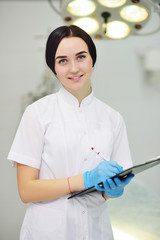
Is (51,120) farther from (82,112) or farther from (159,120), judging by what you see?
(159,120)

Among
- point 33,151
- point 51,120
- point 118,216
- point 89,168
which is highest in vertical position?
point 51,120

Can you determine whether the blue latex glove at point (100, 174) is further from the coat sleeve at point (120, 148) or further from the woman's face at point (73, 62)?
the woman's face at point (73, 62)

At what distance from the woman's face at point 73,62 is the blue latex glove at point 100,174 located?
36cm

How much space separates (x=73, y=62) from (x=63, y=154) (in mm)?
391

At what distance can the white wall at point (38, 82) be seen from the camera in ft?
8.21

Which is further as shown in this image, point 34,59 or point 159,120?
point 159,120

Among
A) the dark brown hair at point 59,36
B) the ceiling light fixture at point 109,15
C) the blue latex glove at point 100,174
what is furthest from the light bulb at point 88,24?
the blue latex glove at point 100,174

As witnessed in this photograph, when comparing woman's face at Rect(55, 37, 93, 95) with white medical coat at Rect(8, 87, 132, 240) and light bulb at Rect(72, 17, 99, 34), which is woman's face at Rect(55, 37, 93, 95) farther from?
light bulb at Rect(72, 17, 99, 34)

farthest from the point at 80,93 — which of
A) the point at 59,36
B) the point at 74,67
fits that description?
the point at 59,36

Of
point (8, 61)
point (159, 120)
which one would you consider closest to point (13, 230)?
point (8, 61)

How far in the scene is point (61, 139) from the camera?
1092 millimetres

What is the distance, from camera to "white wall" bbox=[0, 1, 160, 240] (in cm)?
250

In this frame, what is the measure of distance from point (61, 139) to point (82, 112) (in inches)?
7.2

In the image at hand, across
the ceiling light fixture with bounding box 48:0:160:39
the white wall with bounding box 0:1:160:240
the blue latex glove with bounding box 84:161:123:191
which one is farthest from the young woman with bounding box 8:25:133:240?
the white wall with bounding box 0:1:160:240
